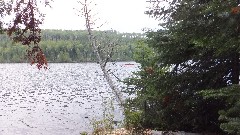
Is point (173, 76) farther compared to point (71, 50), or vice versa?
point (71, 50)

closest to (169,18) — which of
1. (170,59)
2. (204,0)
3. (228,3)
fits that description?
(170,59)

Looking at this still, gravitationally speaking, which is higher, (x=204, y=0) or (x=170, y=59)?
(x=204, y=0)

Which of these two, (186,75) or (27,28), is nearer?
(27,28)

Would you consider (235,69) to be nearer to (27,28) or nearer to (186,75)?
(186,75)

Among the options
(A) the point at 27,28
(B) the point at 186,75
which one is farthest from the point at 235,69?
(A) the point at 27,28

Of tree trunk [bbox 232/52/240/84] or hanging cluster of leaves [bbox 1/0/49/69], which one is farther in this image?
tree trunk [bbox 232/52/240/84]

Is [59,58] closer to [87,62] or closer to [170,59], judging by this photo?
[87,62]

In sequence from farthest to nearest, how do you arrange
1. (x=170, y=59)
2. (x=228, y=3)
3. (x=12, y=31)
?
(x=170, y=59) < (x=228, y=3) < (x=12, y=31)

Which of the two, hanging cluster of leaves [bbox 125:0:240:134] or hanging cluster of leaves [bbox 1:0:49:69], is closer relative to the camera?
hanging cluster of leaves [bbox 1:0:49:69]

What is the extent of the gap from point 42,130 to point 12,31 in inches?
936

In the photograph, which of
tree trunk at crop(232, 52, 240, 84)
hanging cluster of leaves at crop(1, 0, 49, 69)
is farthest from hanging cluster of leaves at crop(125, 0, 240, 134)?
A: hanging cluster of leaves at crop(1, 0, 49, 69)

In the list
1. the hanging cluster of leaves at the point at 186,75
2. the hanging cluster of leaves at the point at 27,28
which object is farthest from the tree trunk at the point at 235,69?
the hanging cluster of leaves at the point at 27,28

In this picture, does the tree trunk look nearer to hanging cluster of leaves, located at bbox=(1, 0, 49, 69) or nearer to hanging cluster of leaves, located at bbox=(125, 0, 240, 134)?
hanging cluster of leaves, located at bbox=(125, 0, 240, 134)

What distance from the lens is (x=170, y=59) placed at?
31.1 ft
